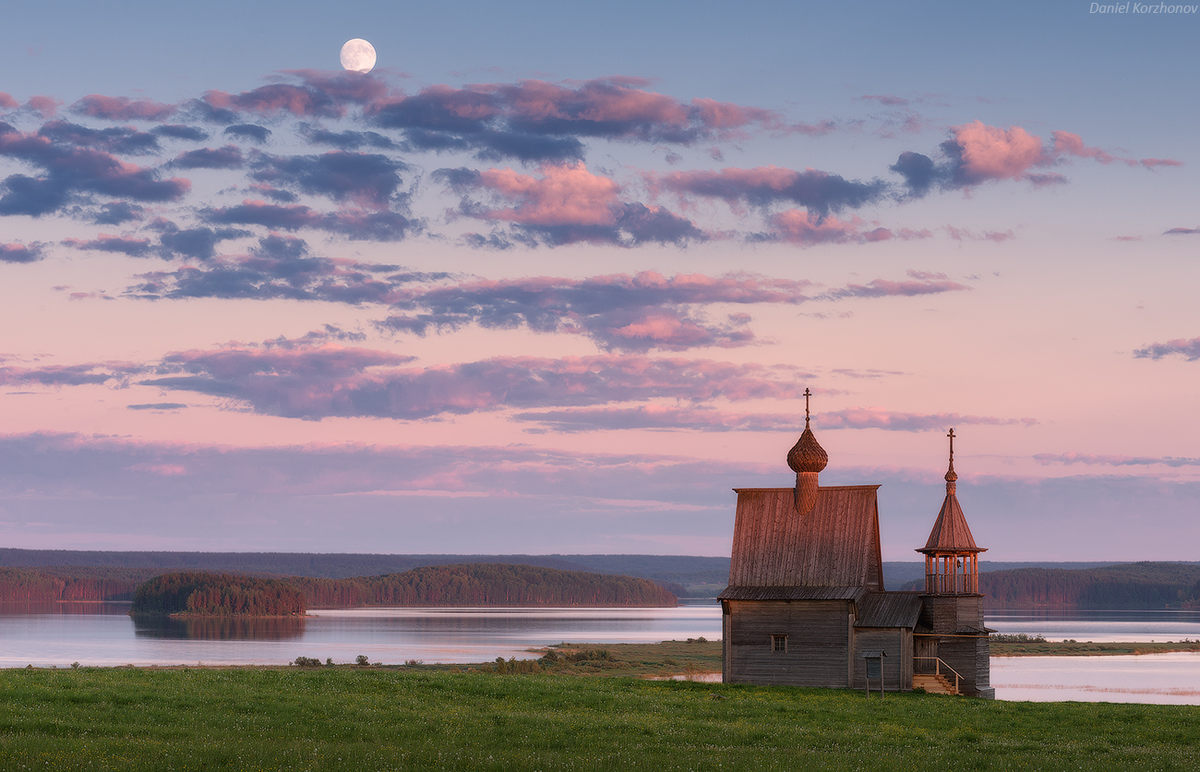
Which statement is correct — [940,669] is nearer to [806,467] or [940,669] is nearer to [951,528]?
[951,528]

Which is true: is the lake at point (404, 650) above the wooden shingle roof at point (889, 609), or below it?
below

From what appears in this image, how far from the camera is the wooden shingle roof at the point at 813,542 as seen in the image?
4653cm

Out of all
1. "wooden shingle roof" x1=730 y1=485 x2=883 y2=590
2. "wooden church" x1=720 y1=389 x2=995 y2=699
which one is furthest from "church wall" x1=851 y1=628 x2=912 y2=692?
"wooden shingle roof" x1=730 y1=485 x2=883 y2=590

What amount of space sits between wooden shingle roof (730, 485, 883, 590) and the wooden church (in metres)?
0.04

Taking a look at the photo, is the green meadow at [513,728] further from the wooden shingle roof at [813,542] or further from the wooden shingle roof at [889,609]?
the wooden shingle roof at [813,542]

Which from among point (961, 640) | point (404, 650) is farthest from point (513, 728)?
point (404, 650)

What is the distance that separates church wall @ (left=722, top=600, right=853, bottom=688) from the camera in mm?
45219

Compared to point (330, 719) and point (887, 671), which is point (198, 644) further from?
point (330, 719)

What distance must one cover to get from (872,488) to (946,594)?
501 cm

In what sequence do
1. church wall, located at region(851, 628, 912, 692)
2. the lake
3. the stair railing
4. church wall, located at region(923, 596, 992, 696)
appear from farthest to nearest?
the lake, church wall, located at region(923, 596, 992, 696), the stair railing, church wall, located at region(851, 628, 912, 692)

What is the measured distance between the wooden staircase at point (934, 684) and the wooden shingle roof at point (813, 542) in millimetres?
3908

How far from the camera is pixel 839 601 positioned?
4541 cm

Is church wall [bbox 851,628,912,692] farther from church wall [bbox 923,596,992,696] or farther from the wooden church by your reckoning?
church wall [bbox 923,596,992,696]

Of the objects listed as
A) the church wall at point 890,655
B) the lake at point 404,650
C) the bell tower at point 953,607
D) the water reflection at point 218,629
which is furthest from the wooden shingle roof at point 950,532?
the water reflection at point 218,629
